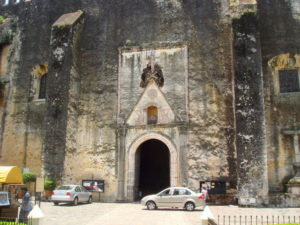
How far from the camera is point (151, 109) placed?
1884 cm

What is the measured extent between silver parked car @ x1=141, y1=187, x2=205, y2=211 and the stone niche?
185 inches

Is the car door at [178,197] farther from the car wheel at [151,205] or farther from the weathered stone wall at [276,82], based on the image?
the weathered stone wall at [276,82]

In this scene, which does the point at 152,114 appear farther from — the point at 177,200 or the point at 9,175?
the point at 9,175

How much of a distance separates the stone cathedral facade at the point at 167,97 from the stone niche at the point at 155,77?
0.06 metres

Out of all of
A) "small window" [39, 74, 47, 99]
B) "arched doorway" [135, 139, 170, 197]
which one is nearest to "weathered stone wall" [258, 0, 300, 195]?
"arched doorway" [135, 139, 170, 197]

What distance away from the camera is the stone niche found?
18.4 metres

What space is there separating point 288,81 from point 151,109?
24.2ft

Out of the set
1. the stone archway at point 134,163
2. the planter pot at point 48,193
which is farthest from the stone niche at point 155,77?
the planter pot at point 48,193

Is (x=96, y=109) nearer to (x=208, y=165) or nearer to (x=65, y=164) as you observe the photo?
(x=65, y=164)

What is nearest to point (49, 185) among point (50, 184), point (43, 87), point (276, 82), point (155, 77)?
point (50, 184)

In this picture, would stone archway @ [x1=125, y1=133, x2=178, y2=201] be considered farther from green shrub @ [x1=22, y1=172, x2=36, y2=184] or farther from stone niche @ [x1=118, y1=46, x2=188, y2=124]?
green shrub @ [x1=22, y1=172, x2=36, y2=184]

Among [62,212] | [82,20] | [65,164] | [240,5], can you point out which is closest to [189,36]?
[240,5]

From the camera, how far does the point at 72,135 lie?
18.8m

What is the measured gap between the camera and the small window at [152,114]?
61.2 ft
